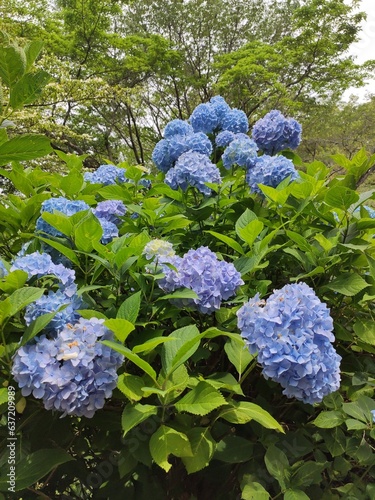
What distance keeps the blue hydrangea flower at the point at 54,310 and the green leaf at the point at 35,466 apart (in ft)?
0.91

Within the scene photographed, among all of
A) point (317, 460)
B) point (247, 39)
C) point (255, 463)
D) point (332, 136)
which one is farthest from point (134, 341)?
point (332, 136)

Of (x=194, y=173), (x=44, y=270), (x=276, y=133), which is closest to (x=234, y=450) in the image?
(x=44, y=270)

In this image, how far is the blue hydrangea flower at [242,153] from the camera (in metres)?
1.79

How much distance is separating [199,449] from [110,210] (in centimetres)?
A: 88

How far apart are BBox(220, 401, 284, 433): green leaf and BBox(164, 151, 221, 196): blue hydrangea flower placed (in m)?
0.89

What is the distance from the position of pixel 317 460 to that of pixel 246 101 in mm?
13167

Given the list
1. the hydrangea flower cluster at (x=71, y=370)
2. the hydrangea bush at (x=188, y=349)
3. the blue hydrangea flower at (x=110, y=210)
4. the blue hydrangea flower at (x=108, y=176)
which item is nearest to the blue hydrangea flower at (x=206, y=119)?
the blue hydrangea flower at (x=108, y=176)

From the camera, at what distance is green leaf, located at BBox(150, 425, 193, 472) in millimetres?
852

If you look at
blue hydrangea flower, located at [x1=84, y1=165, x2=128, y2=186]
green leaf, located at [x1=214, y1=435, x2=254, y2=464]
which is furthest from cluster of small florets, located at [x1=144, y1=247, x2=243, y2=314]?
blue hydrangea flower, located at [x1=84, y1=165, x2=128, y2=186]

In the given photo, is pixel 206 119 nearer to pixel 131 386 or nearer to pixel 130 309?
pixel 130 309

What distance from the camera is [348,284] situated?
46.8 inches

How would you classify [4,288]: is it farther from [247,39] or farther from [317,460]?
[247,39]

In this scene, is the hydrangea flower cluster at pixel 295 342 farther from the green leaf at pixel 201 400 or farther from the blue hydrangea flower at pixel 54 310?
the blue hydrangea flower at pixel 54 310

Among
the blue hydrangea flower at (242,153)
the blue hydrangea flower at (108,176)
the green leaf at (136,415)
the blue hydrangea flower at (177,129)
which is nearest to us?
the green leaf at (136,415)
